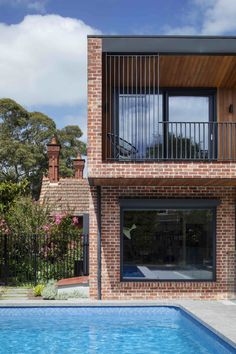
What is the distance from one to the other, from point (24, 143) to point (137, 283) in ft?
103

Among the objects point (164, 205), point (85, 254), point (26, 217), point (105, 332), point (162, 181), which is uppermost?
point (162, 181)

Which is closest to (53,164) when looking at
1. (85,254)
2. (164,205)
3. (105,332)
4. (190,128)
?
(85,254)

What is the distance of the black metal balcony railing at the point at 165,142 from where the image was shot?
13.8 meters

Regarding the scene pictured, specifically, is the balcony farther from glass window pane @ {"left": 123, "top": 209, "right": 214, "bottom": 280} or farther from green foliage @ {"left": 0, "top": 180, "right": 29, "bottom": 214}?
green foliage @ {"left": 0, "top": 180, "right": 29, "bottom": 214}

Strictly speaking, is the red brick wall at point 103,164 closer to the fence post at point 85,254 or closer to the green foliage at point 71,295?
the green foliage at point 71,295

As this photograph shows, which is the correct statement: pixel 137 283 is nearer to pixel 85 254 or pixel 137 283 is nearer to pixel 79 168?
pixel 85 254

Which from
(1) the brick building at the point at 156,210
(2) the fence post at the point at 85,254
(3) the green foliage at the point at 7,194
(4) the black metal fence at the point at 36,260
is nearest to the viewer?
(1) the brick building at the point at 156,210

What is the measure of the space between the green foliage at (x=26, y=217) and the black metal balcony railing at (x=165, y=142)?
5888mm

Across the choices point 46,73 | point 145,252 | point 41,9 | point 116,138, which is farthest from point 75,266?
point 46,73

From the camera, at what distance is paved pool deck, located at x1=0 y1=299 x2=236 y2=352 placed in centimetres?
1077

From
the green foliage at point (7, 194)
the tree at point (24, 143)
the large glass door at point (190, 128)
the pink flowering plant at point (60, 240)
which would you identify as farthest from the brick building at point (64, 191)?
Answer: the tree at point (24, 143)

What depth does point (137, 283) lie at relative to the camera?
14133mm

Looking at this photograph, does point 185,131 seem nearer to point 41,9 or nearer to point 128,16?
point 128,16

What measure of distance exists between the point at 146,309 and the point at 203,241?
246 centimetres
